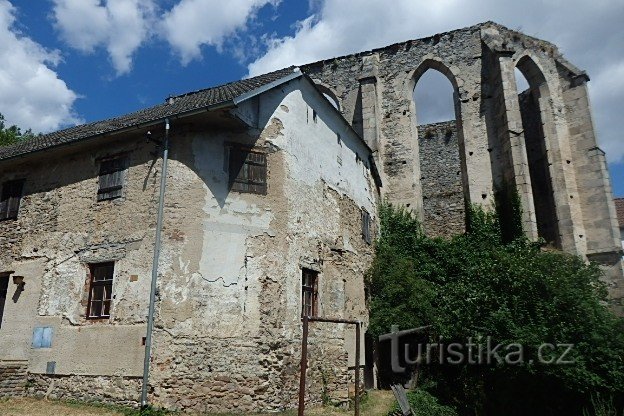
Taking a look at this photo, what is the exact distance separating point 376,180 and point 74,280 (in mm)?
11496

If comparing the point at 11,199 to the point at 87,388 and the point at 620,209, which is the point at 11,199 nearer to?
the point at 87,388

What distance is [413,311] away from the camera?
14.8 m

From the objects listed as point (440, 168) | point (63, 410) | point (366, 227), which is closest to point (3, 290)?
point (63, 410)

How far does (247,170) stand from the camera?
37.8 ft

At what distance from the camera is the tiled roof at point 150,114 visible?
38.2 ft

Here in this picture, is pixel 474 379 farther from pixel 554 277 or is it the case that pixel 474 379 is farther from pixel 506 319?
pixel 554 277

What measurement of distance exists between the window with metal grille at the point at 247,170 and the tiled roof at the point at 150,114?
1365mm

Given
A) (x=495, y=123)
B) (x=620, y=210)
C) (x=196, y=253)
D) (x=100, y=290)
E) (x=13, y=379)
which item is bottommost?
(x=13, y=379)

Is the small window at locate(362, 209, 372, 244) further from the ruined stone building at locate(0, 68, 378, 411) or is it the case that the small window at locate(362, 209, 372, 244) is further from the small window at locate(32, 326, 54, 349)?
the small window at locate(32, 326, 54, 349)

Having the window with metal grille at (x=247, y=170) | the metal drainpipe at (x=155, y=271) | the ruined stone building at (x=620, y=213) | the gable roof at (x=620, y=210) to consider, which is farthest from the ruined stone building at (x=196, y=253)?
the gable roof at (x=620, y=210)

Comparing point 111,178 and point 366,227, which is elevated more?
point 111,178

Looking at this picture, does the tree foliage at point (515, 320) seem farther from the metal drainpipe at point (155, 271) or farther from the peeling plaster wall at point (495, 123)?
the metal drainpipe at point (155, 271)

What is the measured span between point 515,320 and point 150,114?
1137cm

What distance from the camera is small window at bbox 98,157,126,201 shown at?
11.6 metres
